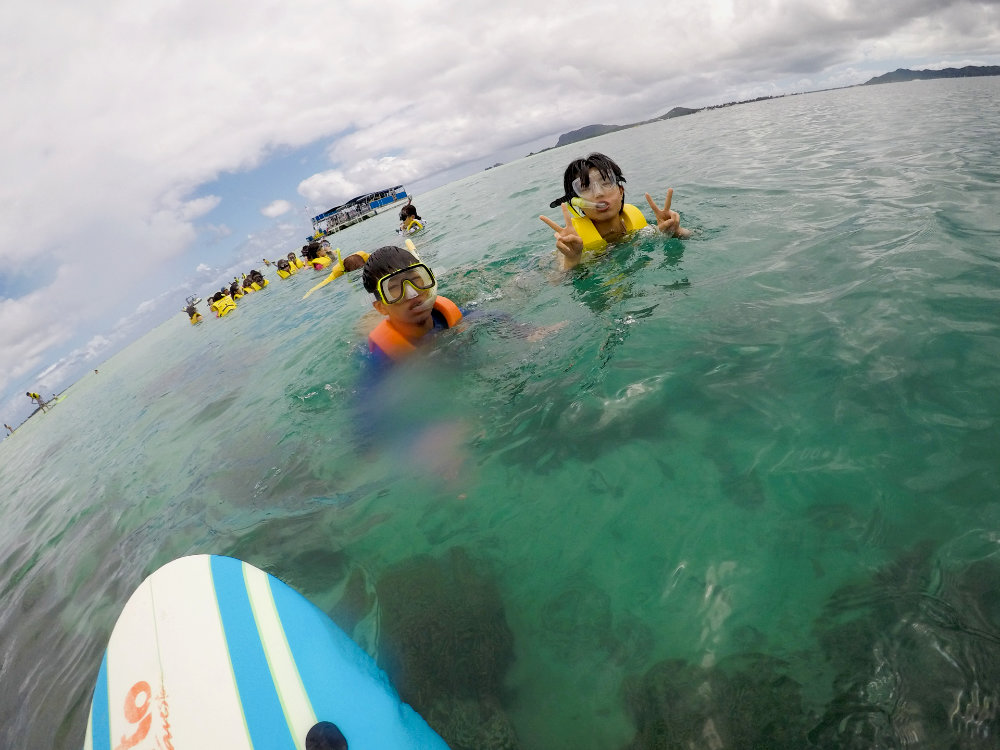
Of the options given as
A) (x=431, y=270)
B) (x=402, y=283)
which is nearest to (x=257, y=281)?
(x=431, y=270)

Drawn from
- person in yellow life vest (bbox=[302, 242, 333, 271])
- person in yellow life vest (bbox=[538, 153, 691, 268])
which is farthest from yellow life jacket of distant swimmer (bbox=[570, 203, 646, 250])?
person in yellow life vest (bbox=[302, 242, 333, 271])

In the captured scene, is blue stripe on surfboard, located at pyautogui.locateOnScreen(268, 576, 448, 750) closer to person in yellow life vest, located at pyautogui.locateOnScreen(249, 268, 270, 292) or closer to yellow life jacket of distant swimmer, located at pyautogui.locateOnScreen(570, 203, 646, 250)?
yellow life jacket of distant swimmer, located at pyautogui.locateOnScreen(570, 203, 646, 250)

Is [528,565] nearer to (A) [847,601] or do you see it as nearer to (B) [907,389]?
(A) [847,601]

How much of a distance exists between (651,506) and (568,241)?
3.89 meters

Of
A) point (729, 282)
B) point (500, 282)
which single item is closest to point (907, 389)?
point (729, 282)

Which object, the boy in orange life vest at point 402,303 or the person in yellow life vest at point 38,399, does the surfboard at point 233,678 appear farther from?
the person in yellow life vest at point 38,399

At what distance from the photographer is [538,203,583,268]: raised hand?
548 cm

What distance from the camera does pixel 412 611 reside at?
2.45 m

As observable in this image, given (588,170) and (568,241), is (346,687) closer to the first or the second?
(568,241)

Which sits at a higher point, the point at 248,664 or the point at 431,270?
the point at 431,270

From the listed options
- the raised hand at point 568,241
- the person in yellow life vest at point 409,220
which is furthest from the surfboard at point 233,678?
the person in yellow life vest at point 409,220

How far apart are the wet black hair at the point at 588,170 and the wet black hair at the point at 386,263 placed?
236 centimetres

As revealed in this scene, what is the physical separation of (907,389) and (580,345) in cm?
229

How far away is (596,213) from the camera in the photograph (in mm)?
6160
